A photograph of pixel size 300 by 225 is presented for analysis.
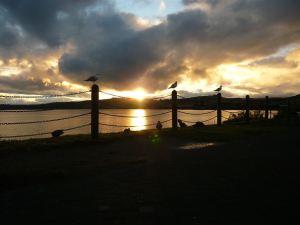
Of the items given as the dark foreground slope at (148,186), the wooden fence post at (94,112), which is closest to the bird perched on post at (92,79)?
the wooden fence post at (94,112)

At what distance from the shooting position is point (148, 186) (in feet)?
19.8

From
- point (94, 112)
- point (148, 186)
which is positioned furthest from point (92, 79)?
point (148, 186)

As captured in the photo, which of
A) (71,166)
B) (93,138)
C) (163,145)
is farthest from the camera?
(93,138)

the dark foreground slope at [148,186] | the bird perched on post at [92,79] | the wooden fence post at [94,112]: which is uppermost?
the bird perched on post at [92,79]

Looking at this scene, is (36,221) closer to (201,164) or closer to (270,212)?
(270,212)

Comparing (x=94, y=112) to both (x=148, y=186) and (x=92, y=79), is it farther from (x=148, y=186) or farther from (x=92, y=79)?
(x=148, y=186)

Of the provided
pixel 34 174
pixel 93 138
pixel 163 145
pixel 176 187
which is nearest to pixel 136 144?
pixel 163 145

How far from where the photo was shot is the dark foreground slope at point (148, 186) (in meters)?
4.65

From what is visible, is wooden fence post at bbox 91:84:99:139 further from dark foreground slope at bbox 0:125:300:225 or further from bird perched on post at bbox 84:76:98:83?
dark foreground slope at bbox 0:125:300:225

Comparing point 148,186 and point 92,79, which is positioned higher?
point 92,79

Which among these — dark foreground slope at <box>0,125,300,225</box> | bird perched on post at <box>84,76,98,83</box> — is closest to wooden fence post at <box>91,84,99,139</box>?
bird perched on post at <box>84,76,98,83</box>

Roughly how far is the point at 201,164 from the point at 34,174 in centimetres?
325

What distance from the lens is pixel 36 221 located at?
4512 millimetres

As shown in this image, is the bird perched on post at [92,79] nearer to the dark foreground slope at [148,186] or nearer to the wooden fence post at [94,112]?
the wooden fence post at [94,112]
